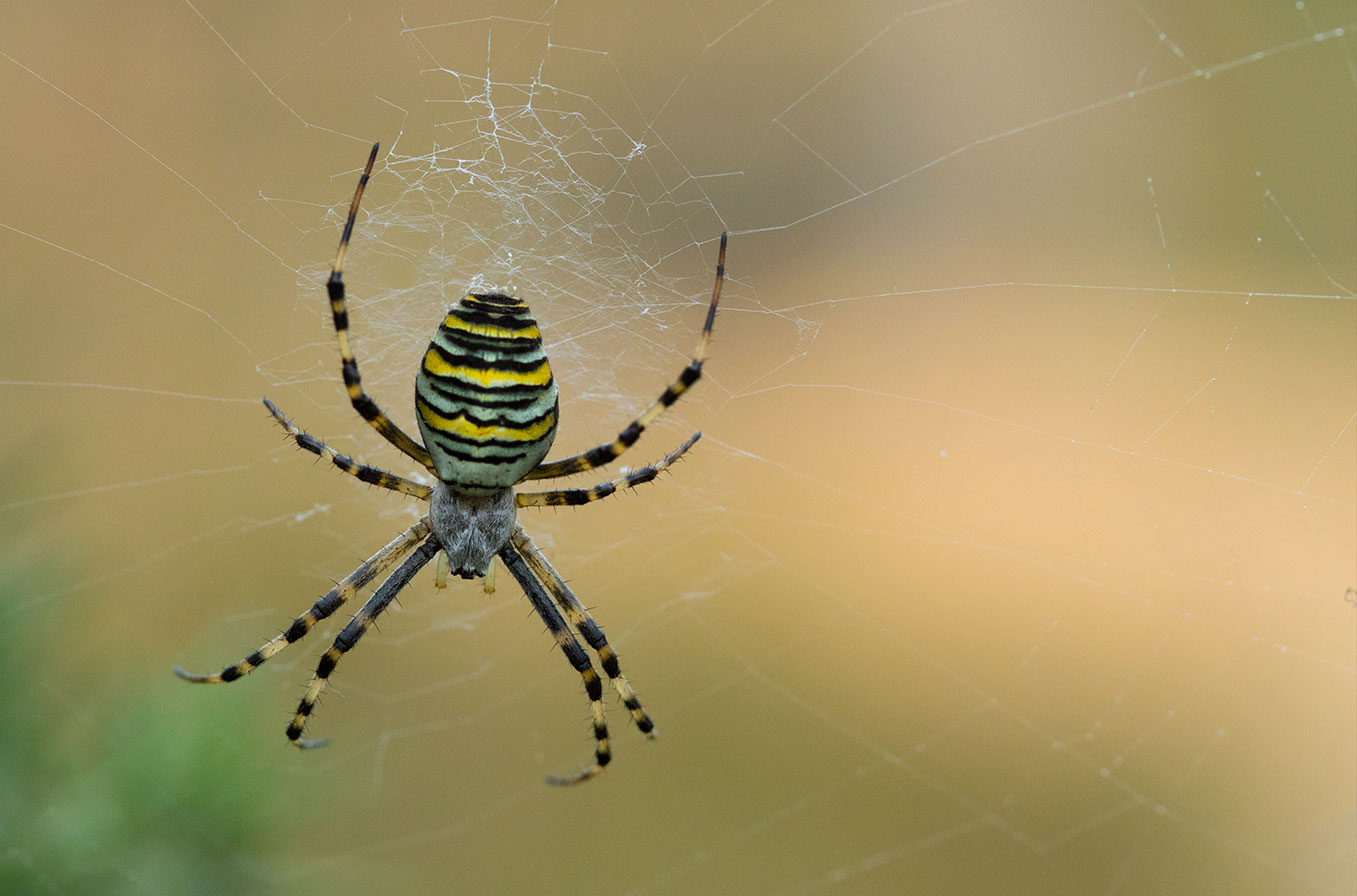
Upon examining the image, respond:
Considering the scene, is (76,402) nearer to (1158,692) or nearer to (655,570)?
(655,570)

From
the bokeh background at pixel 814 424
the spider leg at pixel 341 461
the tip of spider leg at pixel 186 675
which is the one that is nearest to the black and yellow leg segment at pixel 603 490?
the spider leg at pixel 341 461

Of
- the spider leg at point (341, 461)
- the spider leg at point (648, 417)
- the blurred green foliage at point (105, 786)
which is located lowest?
the blurred green foliage at point (105, 786)

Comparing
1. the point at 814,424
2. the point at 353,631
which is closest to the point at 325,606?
the point at 353,631

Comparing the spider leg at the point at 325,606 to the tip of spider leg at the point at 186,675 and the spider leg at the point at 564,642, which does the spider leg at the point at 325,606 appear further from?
the spider leg at the point at 564,642

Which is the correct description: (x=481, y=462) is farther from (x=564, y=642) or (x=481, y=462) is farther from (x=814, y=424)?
(x=814, y=424)

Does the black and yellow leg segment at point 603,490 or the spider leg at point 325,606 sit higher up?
the black and yellow leg segment at point 603,490

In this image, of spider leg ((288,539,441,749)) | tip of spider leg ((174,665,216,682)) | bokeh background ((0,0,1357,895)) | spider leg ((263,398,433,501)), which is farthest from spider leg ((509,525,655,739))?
tip of spider leg ((174,665,216,682))

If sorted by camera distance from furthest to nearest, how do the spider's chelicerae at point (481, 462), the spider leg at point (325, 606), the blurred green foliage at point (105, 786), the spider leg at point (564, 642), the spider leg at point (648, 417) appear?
1. the spider leg at point (564, 642)
2. the spider leg at point (325, 606)
3. the spider leg at point (648, 417)
4. the spider's chelicerae at point (481, 462)
5. the blurred green foliage at point (105, 786)

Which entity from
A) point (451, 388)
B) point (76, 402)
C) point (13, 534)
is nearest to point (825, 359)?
point (451, 388)
